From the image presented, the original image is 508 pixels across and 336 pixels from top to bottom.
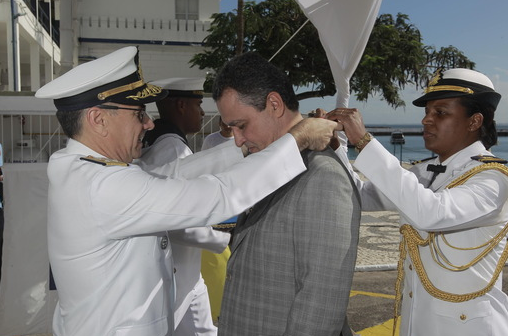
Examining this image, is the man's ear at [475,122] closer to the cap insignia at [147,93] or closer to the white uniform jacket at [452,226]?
the white uniform jacket at [452,226]

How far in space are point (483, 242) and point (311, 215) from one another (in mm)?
1004

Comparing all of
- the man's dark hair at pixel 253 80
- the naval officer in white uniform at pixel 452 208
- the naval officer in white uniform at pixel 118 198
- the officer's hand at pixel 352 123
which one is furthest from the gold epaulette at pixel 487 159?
the man's dark hair at pixel 253 80

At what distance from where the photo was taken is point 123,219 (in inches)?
64.5

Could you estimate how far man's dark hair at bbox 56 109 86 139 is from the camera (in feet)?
5.98

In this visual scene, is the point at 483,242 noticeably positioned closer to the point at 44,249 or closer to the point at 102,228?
the point at 102,228

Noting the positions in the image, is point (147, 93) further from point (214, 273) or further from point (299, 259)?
point (214, 273)

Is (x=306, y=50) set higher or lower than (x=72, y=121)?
higher

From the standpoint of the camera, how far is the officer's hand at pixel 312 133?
Result: 71.3 inches

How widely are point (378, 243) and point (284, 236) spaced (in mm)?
6780

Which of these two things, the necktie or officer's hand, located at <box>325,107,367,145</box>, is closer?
officer's hand, located at <box>325,107,367,145</box>

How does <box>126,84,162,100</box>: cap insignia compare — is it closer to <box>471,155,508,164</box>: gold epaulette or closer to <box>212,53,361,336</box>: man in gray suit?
<box>212,53,361,336</box>: man in gray suit

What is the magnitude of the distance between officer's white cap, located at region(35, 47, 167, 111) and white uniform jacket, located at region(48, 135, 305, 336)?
176mm

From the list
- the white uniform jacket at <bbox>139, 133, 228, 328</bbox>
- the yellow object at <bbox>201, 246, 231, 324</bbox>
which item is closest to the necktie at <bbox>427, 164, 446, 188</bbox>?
the white uniform jacket at <bbox>139, 133, 228, 328</bbox>

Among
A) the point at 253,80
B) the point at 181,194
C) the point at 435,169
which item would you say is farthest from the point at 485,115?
the point at 181,194
